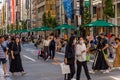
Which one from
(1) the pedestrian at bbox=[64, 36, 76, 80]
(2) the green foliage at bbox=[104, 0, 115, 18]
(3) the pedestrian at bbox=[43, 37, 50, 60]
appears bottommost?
(3) the pedestrian at bbox=[43, 37, 50, 60]

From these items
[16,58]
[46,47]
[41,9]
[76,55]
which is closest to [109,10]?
[46,47]

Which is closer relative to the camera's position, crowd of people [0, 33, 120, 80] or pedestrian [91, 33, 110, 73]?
crowd of people [0, 33, 120, 80]

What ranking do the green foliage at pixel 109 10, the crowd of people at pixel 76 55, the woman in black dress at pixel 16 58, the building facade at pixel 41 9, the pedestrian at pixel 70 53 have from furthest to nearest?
1. the building facade at pixel 41 9
2. the green foliage at pixel 109 10
3. the woman in black dress at pixel 16 58
4. the crowd of people at pixel 76 55
5. the pedestrian at pixel 70 53

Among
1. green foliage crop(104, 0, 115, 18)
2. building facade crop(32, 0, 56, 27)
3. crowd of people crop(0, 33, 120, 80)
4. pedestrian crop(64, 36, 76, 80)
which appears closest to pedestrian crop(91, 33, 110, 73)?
crowd of people crop(0, 33, 120, 80)

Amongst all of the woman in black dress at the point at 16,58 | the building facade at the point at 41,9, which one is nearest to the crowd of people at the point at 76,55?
the woman in black dress at the point at 16,58

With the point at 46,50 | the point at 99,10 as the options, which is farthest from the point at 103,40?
the point at 99,10

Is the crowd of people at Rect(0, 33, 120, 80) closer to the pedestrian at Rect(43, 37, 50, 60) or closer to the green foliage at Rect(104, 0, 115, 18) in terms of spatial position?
the pedestrian at Rect(43, 37, 50, 60)

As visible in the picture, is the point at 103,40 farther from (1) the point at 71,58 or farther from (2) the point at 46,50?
(2) the point at 46,50

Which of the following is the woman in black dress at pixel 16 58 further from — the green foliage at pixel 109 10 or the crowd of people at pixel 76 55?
the green foliage at pixel 109 10

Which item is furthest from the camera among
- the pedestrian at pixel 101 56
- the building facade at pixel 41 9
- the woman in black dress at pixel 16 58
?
the building facade at pixel 41 9

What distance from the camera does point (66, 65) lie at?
13719 millimetres

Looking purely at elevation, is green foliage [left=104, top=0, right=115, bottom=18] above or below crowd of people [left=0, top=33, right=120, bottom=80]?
above

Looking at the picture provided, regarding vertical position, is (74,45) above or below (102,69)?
above

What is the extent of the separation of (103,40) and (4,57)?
4.23m
